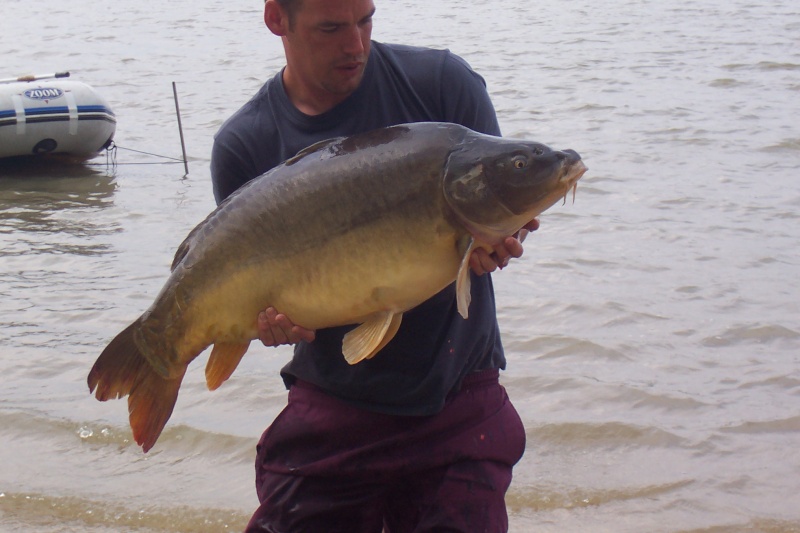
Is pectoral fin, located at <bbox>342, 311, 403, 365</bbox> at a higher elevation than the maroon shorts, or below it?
higher

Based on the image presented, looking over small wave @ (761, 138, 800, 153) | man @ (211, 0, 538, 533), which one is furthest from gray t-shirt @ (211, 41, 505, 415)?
small wave @ (761, 138, 800, 153)

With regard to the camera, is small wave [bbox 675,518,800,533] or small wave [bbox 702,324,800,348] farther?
small wave [bbox 702,324,800,348]

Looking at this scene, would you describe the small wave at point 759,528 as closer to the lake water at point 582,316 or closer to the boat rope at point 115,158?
the lake water at point 582,316

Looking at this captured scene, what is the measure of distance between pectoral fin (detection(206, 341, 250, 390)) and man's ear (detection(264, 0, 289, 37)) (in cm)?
98

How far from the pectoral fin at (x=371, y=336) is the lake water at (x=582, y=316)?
6.05 feet

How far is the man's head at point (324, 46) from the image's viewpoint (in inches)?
124

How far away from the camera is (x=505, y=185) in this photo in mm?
2854

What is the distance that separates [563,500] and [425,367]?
172 cm

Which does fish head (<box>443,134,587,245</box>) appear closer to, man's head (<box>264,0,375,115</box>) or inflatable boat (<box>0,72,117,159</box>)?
man's head (<box>264,0,375,115</box>)

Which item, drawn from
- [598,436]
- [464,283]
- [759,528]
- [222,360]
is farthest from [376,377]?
[598,436]

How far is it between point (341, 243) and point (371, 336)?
270 millimetres

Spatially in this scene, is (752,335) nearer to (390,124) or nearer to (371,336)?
(390,124)

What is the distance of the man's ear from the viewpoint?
3316 mm

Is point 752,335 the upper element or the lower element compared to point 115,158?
upper
